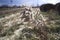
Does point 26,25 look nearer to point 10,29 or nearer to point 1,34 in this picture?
point 10,29

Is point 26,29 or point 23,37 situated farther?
point 26,29

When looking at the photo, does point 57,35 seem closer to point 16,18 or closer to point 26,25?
point 26,25

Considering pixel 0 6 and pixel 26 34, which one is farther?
pixel 0 6

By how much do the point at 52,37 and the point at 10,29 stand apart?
3635 mm

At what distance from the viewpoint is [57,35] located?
1422 cm

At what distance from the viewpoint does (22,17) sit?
15.7 meters

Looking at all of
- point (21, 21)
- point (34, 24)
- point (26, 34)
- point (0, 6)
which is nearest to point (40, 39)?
point (26, 34)

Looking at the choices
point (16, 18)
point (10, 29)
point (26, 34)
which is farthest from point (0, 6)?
point (26, 34)

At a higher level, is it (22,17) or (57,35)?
(22,17)

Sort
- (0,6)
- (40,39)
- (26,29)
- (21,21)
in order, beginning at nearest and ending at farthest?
(40,39), (26,29), (21,21), (0,6)

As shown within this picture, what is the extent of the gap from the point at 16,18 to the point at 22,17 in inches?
26.1

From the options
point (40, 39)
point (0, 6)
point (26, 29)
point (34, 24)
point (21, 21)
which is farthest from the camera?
point (0, 6)

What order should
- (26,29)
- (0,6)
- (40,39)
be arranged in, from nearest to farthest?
(40,39) < (26,29) < (0,6)

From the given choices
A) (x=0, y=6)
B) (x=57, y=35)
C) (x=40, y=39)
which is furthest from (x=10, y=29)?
(x=0, y=6)
